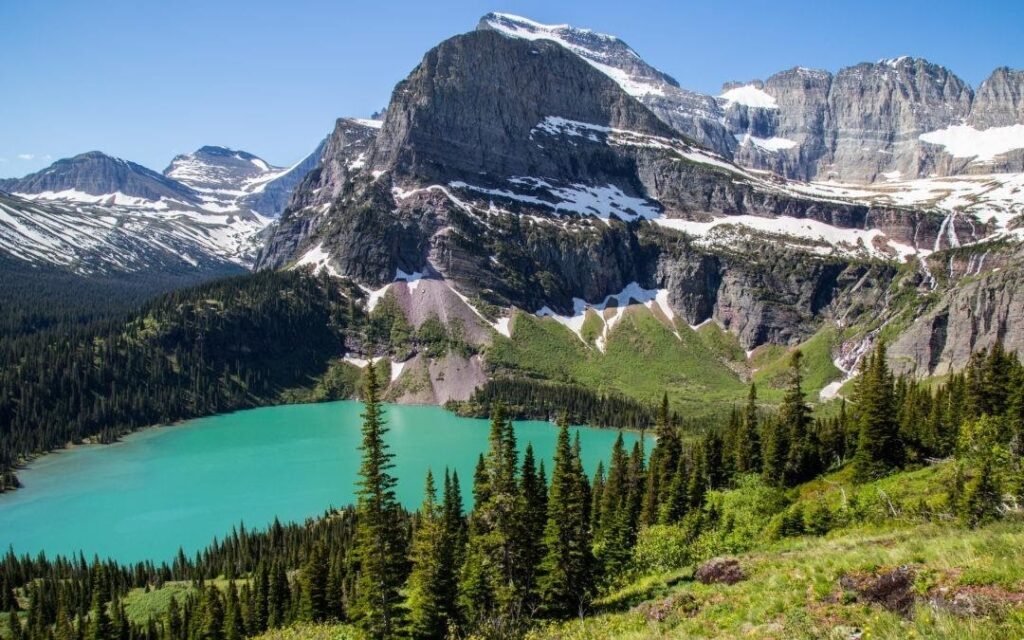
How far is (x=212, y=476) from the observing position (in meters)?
119

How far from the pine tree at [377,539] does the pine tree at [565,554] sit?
8.14m

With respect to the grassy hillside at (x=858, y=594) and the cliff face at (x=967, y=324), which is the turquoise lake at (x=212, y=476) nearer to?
the grassy hillside at (x=858, y=594)

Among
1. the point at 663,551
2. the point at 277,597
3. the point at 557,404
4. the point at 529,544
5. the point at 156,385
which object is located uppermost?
the point at 156,385

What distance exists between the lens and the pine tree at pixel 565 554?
117 feet

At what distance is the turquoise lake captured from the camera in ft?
304

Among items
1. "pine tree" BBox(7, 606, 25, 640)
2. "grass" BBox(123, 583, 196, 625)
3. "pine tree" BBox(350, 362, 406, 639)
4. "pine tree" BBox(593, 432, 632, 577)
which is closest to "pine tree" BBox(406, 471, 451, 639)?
"pine tree" BBox(350, 362, 406, 639)

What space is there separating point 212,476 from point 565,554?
102m

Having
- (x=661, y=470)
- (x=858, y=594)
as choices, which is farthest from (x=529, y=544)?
(x=661, y=470)

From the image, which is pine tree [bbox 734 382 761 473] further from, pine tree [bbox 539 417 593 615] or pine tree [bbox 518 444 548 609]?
pine tree [bbox 518 444 548 609]

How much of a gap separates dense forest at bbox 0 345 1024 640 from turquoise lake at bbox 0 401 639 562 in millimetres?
13312

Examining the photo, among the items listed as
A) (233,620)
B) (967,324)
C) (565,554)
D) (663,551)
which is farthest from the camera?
(967,324)

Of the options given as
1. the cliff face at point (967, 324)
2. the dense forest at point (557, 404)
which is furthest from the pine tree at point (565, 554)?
the cliff face at point (967, 324)

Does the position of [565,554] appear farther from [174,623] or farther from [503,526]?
[174,623]

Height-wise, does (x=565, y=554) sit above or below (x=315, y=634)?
above
